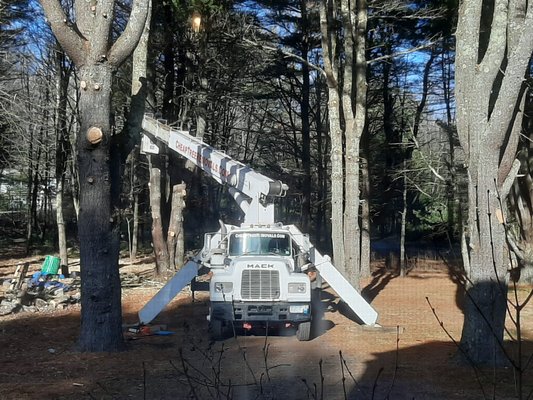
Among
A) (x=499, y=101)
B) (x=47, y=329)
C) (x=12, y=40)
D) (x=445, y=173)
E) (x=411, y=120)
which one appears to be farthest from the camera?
(x=411, y=120)

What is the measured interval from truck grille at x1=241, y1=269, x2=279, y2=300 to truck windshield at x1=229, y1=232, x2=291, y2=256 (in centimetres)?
96

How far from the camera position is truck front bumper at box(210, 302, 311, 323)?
40.6 feet

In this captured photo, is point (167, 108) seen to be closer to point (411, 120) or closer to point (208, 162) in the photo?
point (208, 162)

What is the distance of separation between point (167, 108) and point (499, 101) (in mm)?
16932

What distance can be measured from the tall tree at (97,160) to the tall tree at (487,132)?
206 inches

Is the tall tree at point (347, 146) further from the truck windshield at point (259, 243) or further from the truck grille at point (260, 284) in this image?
the truck grille at point (260, 284)

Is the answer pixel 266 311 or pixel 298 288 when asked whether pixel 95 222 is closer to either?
pixel 266 311

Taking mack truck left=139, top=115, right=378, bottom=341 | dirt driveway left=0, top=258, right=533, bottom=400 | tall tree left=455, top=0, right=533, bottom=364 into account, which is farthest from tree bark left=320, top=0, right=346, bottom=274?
tall tree left=455, top=0, right=533, bottom=364

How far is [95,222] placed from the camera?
36.2 ft

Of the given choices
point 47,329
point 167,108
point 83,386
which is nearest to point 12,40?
point 167,108

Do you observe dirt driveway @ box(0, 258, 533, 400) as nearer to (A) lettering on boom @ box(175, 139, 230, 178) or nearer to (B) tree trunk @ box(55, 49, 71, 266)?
(A) lettering on boom @ box(175, 139, 230, 178)

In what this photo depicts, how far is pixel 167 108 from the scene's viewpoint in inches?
973

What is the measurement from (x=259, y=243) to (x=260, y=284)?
1230 mm

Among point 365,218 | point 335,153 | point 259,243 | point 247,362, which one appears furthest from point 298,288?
point 365,218
